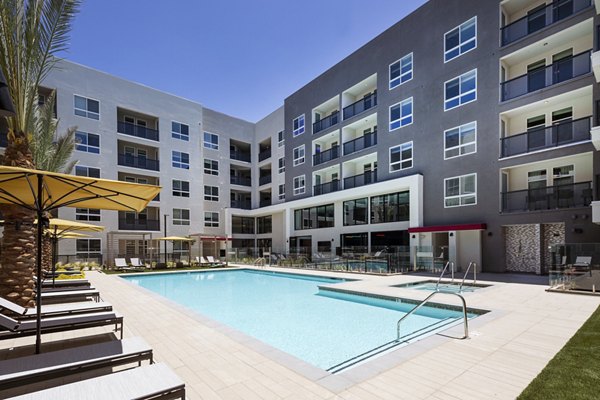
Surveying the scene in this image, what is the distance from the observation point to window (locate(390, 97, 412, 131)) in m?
21.6

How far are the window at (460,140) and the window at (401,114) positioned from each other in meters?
3.13

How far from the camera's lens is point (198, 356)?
16.6ft

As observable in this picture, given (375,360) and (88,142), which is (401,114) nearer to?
(375,360)

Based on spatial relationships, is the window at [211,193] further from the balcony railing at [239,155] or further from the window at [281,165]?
the window at [281,165]

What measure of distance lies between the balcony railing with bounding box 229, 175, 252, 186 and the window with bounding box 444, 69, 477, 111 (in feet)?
79.3

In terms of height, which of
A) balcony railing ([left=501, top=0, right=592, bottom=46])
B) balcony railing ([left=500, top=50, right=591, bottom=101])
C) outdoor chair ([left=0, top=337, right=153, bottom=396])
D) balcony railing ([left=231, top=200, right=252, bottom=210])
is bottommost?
outdoor chair ([left=0, top=337, right=153, bottom=396])

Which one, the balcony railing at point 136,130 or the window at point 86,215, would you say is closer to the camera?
the window at point 86,215

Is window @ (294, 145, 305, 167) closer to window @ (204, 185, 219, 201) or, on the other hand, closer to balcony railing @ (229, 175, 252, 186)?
balcony railing @ (229, 175, 252, 186)

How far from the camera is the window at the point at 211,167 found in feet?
115

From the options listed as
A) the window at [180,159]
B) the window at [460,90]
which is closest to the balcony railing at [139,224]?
the window at [180,159]

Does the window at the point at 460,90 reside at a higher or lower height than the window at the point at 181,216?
higher

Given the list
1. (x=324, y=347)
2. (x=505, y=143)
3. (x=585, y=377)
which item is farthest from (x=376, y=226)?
(x=585, y=377)

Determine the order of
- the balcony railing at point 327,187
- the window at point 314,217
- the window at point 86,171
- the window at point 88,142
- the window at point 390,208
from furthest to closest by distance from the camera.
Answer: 1. the window at point 314,217
2. the balcony railing at point 327,187
3. the window at point 88,142
4. the window at point 86,171
5. the window at point 390,208

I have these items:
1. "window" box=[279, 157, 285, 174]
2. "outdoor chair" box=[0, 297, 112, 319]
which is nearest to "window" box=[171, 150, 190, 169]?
"window" box=[279, 157, 285, 174]
